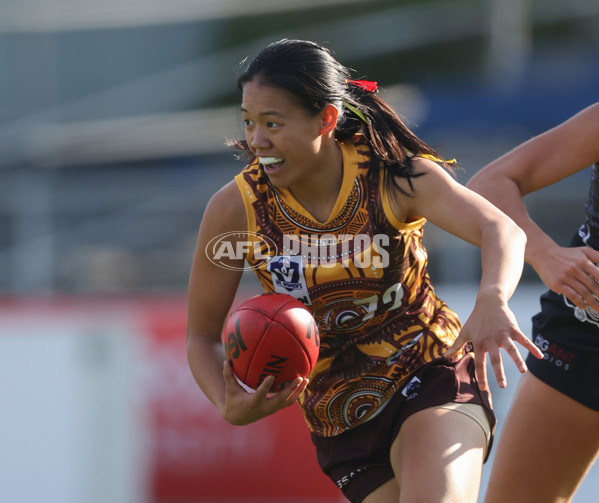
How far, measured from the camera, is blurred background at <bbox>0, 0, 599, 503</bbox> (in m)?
7.15

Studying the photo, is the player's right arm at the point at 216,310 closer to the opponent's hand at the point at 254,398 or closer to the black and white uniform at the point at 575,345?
the opponent's hand at the point at 254,398

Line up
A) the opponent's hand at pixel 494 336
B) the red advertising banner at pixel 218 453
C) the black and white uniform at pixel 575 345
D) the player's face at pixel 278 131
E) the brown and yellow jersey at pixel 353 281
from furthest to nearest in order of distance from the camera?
the red advertising banner at pixel 218 453, the black and white uniform at pixel 575 345, the brown and yellow jersey at pixel 353 281, the player's face at pixel 278 131, the opponent's hand at pixel 494 336

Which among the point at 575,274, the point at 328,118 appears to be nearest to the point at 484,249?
the point at 575,274

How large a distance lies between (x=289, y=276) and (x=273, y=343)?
32 centimetres

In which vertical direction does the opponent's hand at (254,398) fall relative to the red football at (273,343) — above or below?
below

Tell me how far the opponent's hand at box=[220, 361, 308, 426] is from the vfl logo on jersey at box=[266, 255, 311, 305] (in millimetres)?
353

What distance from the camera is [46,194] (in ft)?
40.5

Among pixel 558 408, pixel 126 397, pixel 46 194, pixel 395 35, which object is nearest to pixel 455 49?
pixel 395 35

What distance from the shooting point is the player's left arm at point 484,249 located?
295 cm

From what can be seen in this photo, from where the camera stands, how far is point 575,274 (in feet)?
11.5

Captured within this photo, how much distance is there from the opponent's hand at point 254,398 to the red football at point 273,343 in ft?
0.15

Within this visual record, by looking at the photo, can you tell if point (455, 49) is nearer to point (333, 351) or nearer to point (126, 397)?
point (126, 397)

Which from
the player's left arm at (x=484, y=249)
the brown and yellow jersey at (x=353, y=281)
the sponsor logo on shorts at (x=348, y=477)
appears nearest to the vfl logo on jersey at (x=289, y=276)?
the brown and yellow jersey at (x=353, y=281)

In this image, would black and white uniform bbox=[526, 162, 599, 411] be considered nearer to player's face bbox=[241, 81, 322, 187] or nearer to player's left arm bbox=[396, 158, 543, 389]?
player's left arm bbox=[396, 158, 543, 389]
